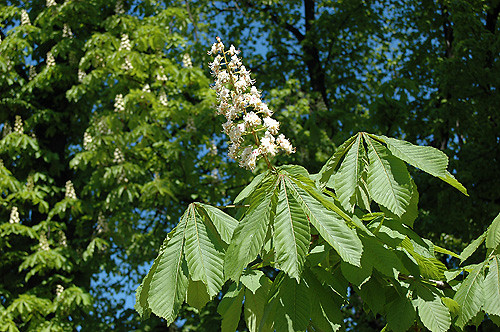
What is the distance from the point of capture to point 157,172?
7.72 metres

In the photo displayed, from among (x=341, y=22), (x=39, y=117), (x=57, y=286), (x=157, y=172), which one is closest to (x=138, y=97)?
(x=157, y=172)

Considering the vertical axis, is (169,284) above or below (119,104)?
below

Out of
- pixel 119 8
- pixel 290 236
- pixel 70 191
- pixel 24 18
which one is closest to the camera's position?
Result: pixel 290 236

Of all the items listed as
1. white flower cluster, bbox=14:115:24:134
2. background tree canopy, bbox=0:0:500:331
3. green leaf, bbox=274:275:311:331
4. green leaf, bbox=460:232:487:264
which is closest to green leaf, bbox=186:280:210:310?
green leaf, bbox=274:275:311:331

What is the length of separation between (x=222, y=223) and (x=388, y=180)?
1.90 ft

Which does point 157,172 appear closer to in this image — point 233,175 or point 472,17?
point 233,175

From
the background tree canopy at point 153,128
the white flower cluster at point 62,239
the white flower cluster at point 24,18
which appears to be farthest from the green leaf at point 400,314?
the white flower cluster at point 24,18

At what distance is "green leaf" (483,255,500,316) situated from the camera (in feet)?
5.94

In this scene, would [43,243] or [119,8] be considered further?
[119,8]

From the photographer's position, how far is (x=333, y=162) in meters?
2.02

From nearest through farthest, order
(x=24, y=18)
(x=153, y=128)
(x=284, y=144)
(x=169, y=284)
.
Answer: (x=169, y=284) < (x=284, y=144) < (x=153, y=128) < (x=24, y=18)

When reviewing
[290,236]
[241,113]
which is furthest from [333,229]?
[241,113]

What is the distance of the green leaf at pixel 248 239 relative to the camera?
1.55 meters

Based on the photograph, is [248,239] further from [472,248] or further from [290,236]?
[472,248]
